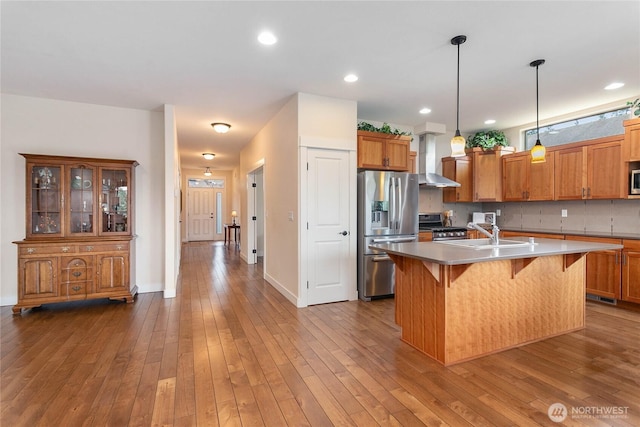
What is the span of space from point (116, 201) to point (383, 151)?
3.77m

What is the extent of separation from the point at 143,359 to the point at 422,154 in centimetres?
495

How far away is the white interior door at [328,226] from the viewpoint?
13.3ft

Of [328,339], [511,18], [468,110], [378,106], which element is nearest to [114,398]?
[328,339]

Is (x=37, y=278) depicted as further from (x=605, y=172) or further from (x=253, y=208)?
(x=605, y=172)

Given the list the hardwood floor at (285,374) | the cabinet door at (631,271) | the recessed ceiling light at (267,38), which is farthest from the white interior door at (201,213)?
the cabinet door at (631,271)

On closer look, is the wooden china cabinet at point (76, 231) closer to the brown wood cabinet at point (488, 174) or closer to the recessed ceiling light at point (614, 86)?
the brown wood cabinet at point (488, 174)

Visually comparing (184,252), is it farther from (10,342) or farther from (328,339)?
(328,339)

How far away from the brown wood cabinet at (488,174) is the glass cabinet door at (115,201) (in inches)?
217

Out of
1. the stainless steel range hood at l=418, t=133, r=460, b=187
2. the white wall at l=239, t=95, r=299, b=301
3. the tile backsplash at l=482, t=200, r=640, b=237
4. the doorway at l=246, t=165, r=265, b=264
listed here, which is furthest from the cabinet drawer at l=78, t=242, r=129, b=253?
the tile backsplash at l=482, t=200, r=640, b=237

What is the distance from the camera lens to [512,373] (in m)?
2.36

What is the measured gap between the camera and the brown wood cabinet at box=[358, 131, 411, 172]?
4426mm

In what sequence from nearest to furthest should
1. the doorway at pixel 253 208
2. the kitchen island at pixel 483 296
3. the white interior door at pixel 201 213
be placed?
1. the kitchen island at pixel 483 296
2. the doorway at pixel 253 208
3. the white interior door at pixel 201 213

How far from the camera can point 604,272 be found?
4.05m

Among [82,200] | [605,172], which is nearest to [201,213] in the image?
[82,200]
